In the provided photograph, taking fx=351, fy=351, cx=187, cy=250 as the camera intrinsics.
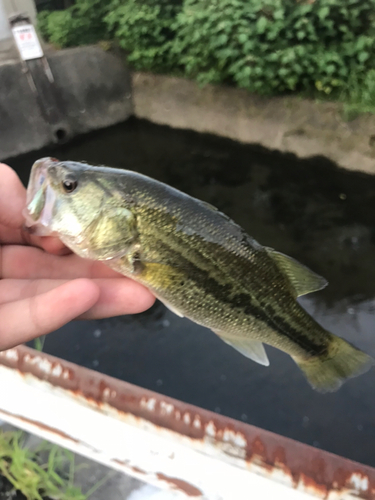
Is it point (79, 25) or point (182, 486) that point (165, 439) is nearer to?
point (182, 486)

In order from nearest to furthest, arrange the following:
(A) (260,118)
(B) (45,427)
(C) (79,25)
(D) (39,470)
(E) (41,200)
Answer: (E) (41,200)
(B) (45,427)
(D) (39,470)
(A) (260,118)
(C) (79,25)

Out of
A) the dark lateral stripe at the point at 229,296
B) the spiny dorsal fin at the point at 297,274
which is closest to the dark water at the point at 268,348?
the dark lateral stripe at the point at 229,296

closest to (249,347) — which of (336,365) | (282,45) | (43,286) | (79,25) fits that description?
A: (336,365)

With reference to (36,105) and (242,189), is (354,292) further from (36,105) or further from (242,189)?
(36,105)

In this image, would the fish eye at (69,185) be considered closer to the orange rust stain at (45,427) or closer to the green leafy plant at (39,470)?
the orange rust stain at (45,427)

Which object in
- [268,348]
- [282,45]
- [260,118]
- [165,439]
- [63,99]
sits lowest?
[268,348]

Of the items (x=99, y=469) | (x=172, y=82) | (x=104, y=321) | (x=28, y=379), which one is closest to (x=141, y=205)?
(x=28, y=379)
